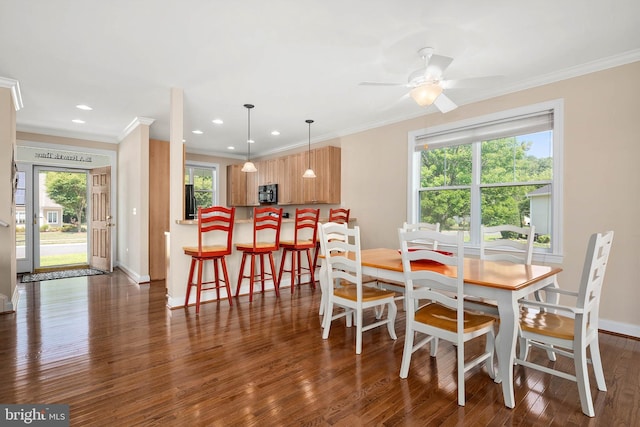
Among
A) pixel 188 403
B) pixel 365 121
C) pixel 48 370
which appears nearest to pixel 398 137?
pixel 365 121

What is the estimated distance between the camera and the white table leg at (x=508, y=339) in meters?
1.90

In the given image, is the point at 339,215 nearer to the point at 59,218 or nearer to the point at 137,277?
the point at 137,277

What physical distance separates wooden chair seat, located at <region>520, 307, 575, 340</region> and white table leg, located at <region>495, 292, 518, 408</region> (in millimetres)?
199

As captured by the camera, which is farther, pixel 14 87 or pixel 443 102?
pixel 14 87

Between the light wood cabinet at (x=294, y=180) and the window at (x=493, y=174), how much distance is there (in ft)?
5.23

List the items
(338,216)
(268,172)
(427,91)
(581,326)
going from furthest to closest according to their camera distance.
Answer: (268,172) → (338,216) → (427,91) → (581,326)

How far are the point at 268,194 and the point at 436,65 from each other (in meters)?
4.99

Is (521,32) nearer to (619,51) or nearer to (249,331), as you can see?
(619,51)

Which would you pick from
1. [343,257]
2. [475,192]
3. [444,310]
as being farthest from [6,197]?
[475,192]

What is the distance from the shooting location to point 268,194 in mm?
7168

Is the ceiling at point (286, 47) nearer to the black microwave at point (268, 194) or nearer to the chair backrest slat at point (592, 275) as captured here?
the chair backrest slat at point (592, 275)

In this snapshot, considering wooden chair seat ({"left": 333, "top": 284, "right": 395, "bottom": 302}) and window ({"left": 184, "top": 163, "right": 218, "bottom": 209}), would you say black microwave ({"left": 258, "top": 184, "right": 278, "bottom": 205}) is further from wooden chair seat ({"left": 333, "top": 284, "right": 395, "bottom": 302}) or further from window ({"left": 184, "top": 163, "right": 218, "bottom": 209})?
wooden chair seat ({"left": 333, "top": 284, "right": 395, "bottom": 302})

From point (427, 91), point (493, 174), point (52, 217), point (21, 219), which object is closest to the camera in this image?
point (427, 91)

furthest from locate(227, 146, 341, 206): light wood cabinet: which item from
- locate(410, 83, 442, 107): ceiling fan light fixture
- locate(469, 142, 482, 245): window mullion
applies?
locate(410, 83, 442, 107): ceiling fan light fixture
